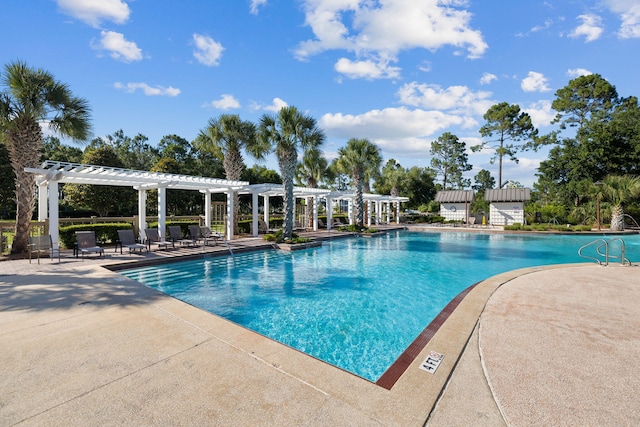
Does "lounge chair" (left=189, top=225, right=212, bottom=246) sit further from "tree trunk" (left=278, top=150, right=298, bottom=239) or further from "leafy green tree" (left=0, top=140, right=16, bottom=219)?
"leafy green tree" (left=0, top=140, right=16, bottom=219)

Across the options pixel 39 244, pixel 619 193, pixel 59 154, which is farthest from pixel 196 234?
pixel 59 154

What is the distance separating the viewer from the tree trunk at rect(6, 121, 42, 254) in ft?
31.2

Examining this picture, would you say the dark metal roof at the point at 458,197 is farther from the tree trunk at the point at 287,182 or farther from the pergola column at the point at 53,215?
the pergola column at the point at 53,215

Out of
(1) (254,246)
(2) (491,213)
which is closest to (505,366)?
(1) (254,246)

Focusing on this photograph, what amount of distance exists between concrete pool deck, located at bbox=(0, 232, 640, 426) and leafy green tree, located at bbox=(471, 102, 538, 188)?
128ft

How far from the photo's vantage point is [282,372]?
2.97 meters

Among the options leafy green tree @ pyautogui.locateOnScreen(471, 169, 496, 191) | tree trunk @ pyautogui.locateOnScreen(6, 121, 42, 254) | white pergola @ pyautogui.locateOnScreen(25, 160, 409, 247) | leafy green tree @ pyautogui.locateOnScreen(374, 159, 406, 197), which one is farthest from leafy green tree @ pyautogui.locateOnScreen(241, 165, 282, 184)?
leafy green tree @ pyautogui.locateOnScreen(471, 169, 496, 191)

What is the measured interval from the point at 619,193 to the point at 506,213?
8319mm

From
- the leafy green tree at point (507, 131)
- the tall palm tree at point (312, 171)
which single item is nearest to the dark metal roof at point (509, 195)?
the leafy green tree at point (507, 131)

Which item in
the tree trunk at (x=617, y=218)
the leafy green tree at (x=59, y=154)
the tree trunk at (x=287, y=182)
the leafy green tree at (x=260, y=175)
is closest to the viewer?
the tree trunk at (x=287, y=182)

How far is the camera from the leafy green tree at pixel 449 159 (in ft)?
163

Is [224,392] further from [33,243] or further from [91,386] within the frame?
[33,243]

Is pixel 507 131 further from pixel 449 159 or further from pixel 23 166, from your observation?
pixel 23 166

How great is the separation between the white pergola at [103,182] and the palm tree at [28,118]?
1.91 ft
